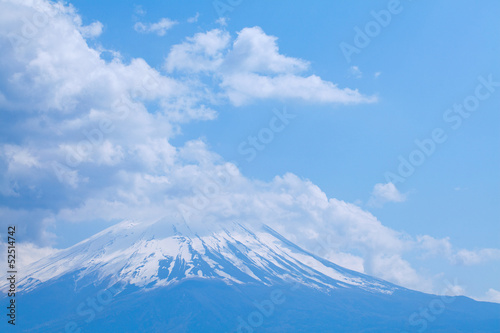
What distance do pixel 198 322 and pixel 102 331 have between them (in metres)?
35.7

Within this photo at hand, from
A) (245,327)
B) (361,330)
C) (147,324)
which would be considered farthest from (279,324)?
(147,324)

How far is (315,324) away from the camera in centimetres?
19888

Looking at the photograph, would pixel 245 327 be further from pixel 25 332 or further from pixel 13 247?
pixel 13 247

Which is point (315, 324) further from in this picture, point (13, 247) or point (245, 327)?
point (13, 247)

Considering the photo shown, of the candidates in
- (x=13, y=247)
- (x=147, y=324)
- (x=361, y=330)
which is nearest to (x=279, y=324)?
(x=361, y=330)

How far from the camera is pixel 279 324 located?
640 ft

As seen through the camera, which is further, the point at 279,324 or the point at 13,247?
the point at 279,324

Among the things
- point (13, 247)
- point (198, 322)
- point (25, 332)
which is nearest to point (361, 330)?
point (198, 322)

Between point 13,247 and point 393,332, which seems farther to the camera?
point 393,332

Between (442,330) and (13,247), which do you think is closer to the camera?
(13,247)

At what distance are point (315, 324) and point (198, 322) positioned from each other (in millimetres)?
45010

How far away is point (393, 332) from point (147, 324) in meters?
92.0

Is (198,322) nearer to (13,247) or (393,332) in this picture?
(393,332)

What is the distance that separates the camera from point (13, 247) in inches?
2707
